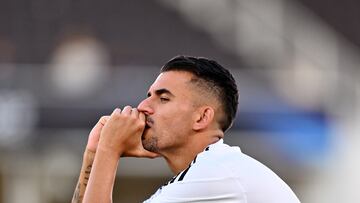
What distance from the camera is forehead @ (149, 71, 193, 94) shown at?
368 centimetres

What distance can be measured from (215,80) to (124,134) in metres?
0.40

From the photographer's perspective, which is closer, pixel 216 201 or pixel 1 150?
pixel 216 201

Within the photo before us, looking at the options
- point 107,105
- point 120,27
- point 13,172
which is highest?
point 120,27

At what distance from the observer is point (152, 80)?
37.6 feet

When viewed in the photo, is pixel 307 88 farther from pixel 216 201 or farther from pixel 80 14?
pixel 216 201

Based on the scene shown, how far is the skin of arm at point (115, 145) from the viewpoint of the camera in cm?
349

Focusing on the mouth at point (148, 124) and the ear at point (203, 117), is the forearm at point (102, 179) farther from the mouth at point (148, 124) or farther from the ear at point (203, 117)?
the ear at point (203, 117)

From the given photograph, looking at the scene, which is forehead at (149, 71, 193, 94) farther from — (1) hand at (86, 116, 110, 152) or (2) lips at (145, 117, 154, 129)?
(1) hand at (86, 116, 110, 152)

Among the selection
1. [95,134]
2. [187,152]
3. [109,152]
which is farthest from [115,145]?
[95,134]

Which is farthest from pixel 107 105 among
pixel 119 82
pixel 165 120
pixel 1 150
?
pixel 165 120

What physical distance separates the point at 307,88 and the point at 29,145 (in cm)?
313

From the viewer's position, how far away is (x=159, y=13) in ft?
41.4

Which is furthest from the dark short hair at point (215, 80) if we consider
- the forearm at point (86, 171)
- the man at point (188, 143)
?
the forearm at point (86, 171)

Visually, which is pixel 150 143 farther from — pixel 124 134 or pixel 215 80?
pixel 215 80
